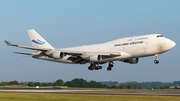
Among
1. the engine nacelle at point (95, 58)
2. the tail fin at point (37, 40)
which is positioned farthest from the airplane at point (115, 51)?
the tail fin at point (37, 40)

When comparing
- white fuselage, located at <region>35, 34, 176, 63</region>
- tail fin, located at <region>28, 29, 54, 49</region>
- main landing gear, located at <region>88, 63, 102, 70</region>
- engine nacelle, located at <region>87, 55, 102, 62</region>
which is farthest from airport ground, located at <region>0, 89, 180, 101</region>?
tail fin, located at <region>28, 29, 54, 49</region>

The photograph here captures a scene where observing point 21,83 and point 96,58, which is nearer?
point 96,58

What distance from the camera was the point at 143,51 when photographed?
49844 millimetres

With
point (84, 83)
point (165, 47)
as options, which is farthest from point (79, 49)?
point (84, 83)

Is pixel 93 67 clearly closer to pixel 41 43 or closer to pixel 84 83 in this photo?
pixel 41 43

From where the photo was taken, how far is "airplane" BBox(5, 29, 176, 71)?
160 feet

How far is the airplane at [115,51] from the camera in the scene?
1925 inches

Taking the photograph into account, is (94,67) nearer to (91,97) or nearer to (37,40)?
(37,40)

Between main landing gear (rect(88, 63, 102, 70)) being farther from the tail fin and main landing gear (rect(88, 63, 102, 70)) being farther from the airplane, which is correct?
the tail fin

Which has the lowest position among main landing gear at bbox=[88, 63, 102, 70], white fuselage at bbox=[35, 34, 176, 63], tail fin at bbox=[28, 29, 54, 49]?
main landing gear at bbox=[88, 63, 102, 70]

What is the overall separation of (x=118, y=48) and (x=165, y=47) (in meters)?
9.59

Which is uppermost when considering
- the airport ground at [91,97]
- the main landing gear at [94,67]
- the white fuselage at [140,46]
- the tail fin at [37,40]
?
the tail fin at [37,40]

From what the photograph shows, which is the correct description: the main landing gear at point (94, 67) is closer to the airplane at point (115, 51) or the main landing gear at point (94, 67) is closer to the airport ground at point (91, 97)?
the airplane at point (115, 51)

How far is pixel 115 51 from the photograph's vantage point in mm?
53031
